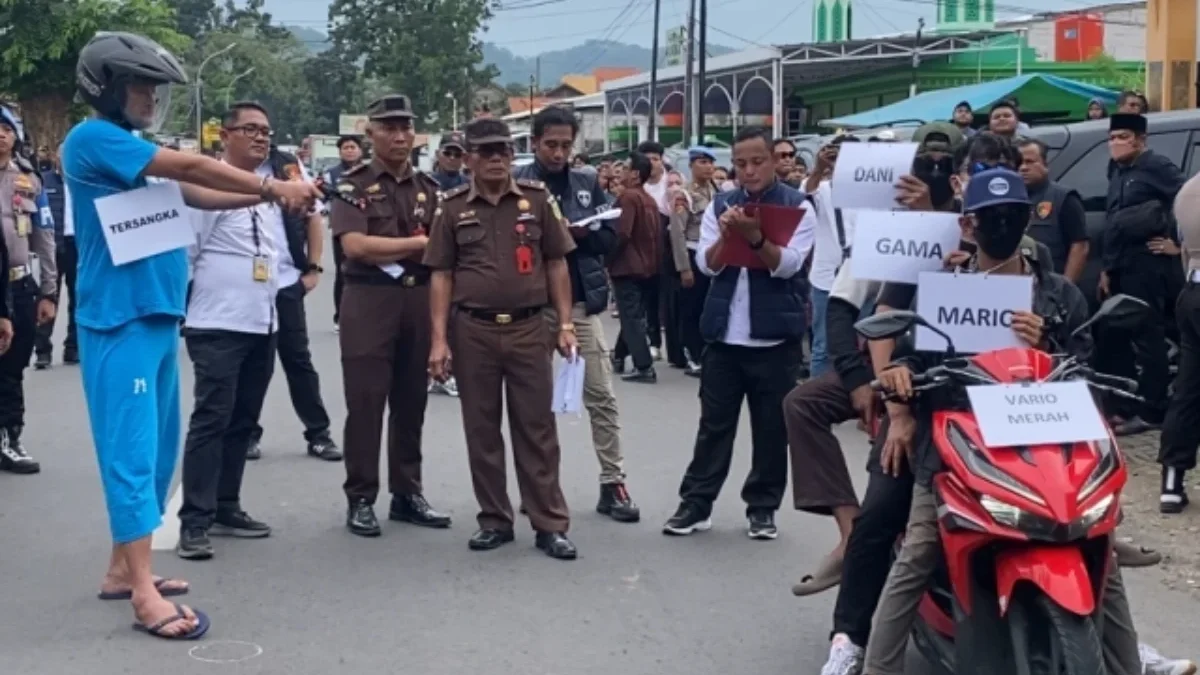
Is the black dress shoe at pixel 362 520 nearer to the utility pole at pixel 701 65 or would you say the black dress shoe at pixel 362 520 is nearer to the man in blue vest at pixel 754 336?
the man in blue vest at pixel 754 336

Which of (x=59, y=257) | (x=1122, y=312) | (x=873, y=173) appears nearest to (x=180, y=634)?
(x=873, y=173)

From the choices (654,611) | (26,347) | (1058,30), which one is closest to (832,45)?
(1058,30)

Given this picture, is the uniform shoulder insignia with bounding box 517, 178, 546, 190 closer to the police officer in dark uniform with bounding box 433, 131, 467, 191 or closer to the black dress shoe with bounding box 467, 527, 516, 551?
the black dress shoe with bounding box 467, 527, 516, 551

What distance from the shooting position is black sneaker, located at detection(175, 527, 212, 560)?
7.26 metres

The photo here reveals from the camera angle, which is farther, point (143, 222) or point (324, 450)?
point (324, 450)

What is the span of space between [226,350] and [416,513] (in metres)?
1.27

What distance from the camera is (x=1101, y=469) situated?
14.7ft

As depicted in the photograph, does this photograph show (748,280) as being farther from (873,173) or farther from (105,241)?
(105,241)

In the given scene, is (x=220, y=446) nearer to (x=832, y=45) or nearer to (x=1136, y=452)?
(x=1136, y=452)

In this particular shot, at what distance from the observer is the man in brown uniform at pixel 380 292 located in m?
7.67

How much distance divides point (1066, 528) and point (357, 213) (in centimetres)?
423

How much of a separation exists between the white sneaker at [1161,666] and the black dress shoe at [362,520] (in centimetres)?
374

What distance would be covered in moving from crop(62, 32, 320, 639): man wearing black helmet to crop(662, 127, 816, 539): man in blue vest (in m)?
2.23

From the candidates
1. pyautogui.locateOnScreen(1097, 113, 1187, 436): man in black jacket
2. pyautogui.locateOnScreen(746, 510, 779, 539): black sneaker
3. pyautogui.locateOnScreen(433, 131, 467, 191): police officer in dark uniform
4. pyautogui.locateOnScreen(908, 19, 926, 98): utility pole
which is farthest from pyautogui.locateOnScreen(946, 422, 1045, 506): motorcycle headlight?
pyautogui.locateOnScreen(908, 19, 926, 98): utility pole
